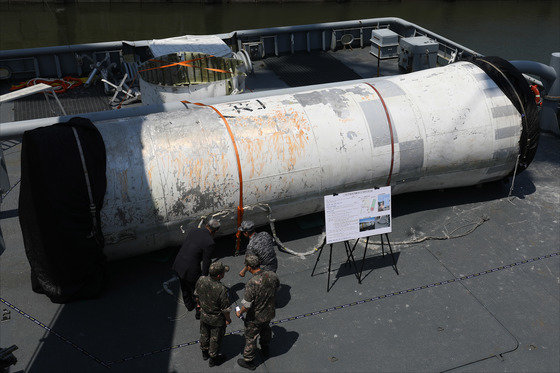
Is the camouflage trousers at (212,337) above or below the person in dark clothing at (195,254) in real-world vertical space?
below

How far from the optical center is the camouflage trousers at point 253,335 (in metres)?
6.71

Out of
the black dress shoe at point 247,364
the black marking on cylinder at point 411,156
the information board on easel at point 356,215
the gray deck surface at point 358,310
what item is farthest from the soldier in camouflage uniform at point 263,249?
the black marking on cylinder at point 411,156

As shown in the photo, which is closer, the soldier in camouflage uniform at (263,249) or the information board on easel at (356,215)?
the soldier in camouflage uniform at (263,249)

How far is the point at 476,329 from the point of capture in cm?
759

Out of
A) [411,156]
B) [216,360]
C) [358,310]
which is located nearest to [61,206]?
[216,360]

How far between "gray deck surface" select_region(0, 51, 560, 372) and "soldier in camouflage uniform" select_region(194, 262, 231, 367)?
61cm

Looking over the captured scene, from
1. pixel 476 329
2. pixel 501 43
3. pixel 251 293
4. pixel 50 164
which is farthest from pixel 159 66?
pixel 501 43

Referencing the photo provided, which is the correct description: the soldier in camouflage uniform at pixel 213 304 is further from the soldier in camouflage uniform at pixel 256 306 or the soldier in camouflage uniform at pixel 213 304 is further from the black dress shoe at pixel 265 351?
the black dress shoe at pixel 265 351

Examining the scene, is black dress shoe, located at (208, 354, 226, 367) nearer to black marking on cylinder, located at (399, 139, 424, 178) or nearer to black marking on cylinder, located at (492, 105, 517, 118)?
black marking on cylinder, located at (399, 139, 424, 178)

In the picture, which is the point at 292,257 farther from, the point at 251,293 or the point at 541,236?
the point at 541,236

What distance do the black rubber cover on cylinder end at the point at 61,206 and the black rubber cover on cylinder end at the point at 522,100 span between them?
7402 millimetres

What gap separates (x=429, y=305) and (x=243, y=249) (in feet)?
10.7

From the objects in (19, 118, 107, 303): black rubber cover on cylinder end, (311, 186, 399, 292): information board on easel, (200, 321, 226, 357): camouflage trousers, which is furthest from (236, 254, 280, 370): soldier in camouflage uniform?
(19, 118, 107, 303): black rubber cover on cylinder end

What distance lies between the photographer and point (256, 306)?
259 inches
